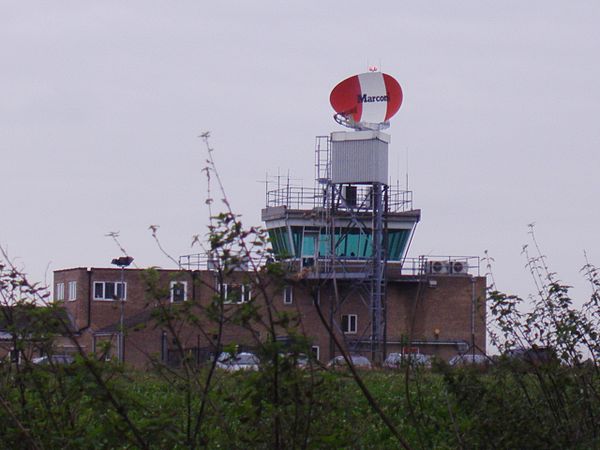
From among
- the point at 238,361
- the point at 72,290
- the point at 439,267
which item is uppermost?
the point at 439,267

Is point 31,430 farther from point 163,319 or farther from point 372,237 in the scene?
point 372,237

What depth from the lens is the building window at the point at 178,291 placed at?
6.62 m

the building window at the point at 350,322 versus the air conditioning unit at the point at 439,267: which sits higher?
the air conditioning unit at the point at 439,267

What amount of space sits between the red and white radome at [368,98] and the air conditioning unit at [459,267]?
10.1 m

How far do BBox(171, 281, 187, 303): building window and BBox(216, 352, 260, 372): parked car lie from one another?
48cm

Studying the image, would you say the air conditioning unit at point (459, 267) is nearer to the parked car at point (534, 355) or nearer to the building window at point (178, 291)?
the parked car at point (534, 355)

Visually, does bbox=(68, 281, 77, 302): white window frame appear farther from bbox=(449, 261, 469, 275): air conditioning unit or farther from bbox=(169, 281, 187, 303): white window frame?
bbox=(169, 281, 187, 303): white window frame

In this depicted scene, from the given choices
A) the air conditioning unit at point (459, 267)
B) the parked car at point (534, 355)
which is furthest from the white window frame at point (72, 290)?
the parked car at point (534, 355)

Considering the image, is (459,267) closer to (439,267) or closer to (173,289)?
(439,267)

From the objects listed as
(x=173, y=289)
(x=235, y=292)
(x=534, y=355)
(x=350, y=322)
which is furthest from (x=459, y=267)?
(x=235, y=292)

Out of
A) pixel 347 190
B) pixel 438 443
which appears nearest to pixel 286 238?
pixel 347 190

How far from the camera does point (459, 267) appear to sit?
6919 centimetres

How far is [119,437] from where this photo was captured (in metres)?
6.96

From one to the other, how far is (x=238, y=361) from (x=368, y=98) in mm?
57796
